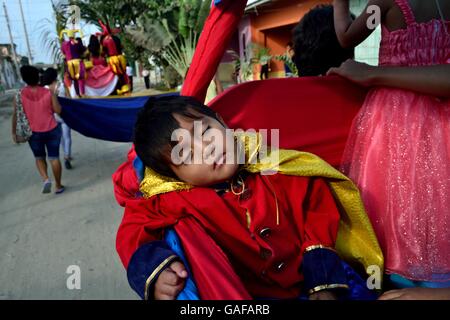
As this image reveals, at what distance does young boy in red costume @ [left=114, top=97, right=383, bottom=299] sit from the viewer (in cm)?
103

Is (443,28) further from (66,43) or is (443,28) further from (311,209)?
(66,43)

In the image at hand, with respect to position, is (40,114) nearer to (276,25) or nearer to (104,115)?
(104,115)

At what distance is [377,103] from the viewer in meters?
1.23

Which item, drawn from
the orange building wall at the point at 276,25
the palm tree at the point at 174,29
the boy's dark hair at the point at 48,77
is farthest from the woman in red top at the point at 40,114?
the orange building wall at the point at 276,25

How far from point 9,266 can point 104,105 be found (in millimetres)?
2203

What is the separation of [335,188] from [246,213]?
0.28 metres

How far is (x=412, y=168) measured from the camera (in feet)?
3.64

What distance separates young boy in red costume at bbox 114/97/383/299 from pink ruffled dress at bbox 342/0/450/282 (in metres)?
0.08

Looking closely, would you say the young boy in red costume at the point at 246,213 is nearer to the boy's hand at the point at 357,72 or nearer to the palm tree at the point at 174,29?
the boy's hand at the point at 357,72

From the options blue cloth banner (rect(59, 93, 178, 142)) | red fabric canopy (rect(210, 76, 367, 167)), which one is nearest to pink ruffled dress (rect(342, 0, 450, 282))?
red fabric canopy (rect(210, 76, 367, 167))

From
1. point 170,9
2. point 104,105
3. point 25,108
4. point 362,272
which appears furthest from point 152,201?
point 170,9

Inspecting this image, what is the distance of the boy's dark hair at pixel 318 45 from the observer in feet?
5.38

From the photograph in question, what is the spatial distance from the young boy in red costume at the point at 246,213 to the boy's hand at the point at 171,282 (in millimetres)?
48

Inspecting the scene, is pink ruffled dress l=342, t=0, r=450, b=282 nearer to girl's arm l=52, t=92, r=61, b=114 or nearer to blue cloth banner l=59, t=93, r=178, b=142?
blue cloth banner l=59, t=93, r=178, b=142
